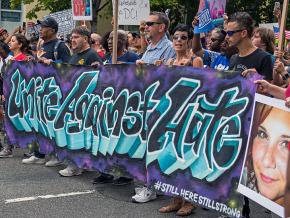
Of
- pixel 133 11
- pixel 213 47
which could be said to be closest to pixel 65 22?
pixel 133 11

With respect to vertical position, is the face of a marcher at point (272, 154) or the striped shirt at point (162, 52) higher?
the striped shirt at point (162, 52)

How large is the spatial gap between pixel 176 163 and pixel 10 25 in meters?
24.5

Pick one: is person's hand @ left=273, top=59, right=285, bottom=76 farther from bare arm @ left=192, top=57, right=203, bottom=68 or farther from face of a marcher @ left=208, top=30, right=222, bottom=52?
face of a marcher @ left=208, top=30, right=222, bottom=52

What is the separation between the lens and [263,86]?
4.10 meters

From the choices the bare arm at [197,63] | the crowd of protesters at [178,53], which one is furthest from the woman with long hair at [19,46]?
the bare arm at [197,63]

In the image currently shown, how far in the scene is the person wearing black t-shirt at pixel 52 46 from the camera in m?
7.04

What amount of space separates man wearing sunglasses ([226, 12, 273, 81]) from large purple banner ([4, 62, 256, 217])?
14.4 inches

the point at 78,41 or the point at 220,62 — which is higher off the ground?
the point at 78,41

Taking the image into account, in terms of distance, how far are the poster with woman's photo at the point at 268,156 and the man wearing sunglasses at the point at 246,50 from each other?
635 mm

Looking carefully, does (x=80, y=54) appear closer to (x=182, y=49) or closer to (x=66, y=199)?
(x=182, y=49)

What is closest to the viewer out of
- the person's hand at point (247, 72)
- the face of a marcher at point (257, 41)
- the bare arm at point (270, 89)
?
the bare arm at point (270, 89)

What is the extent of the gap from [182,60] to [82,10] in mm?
3791

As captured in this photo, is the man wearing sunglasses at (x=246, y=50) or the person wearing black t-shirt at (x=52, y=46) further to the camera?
the person wearing black t-shirt at (x=52, y=46)

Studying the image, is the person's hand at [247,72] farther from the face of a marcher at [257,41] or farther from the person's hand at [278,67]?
the face of a marcher at [257,41]
